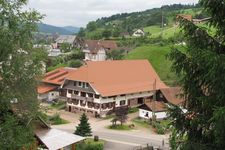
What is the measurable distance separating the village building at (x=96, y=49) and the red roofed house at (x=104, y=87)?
35.0 meters

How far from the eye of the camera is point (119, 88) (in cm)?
5269

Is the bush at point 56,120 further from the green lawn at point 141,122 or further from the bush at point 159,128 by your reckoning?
the bush at point 159,128

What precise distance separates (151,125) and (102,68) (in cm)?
1203

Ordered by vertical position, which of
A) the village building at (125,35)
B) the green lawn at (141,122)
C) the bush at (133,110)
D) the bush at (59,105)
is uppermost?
the village building at (125,35)

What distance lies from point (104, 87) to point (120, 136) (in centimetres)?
1082

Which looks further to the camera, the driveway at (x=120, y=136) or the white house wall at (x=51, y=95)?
the white house wall at (x=51, y=95)

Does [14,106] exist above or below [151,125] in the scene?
above

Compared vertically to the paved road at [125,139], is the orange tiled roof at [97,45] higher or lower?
higher

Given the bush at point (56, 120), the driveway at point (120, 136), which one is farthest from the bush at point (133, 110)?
the bush at point (56, 120)

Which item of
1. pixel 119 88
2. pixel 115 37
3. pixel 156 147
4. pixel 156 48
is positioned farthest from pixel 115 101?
pixel 115 37

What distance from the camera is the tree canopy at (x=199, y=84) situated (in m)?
11.2

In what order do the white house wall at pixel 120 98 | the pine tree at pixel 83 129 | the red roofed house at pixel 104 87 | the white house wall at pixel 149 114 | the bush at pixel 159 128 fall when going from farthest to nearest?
the red roofed house at pixel 104 87 → the white house wall at pixel 120 98 → the white house wall at pixel 149 114 → the bush at pixel 159 128 → the pine tree at pixel 83 129

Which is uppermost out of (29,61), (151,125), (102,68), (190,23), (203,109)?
(190,23)

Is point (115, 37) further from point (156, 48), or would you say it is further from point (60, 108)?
point (60, 108)
